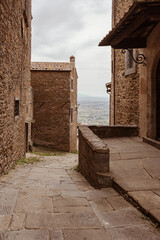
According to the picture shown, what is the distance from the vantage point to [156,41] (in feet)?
21.4

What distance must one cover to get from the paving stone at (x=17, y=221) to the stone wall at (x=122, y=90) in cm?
637

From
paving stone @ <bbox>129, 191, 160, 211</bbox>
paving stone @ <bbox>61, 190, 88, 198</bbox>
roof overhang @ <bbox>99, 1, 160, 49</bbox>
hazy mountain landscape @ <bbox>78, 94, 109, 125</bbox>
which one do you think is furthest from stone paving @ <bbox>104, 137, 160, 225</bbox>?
hazy mountain landscape @ <bbox>78, 94, 109, 125</bbox>

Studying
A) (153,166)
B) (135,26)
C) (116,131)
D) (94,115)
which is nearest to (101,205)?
(153,166)

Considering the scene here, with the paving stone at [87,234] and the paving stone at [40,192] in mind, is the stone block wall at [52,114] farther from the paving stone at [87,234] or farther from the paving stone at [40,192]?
the paving stone at [87,234]

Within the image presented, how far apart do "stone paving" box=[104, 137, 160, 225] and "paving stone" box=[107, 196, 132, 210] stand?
14cm

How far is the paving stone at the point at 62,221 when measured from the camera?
2.49 meters

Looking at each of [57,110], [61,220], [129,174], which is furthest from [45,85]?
[61,220]

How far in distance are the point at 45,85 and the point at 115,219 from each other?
15.8 metres

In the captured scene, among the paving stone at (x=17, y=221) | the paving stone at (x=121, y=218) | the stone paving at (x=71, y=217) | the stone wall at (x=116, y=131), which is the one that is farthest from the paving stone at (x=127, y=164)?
the stone wall at (x=116, y=131)

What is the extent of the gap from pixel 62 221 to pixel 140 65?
659 cm

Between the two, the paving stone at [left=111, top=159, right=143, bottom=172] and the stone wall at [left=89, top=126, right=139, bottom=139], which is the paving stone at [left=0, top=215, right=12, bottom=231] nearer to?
the paving stone at [left=111, top=159, right=143, bottom=172]

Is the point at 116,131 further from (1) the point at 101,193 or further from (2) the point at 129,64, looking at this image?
(1) the point at 101,193

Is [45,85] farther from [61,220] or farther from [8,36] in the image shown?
[61,220]

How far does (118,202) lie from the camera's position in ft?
10.6
